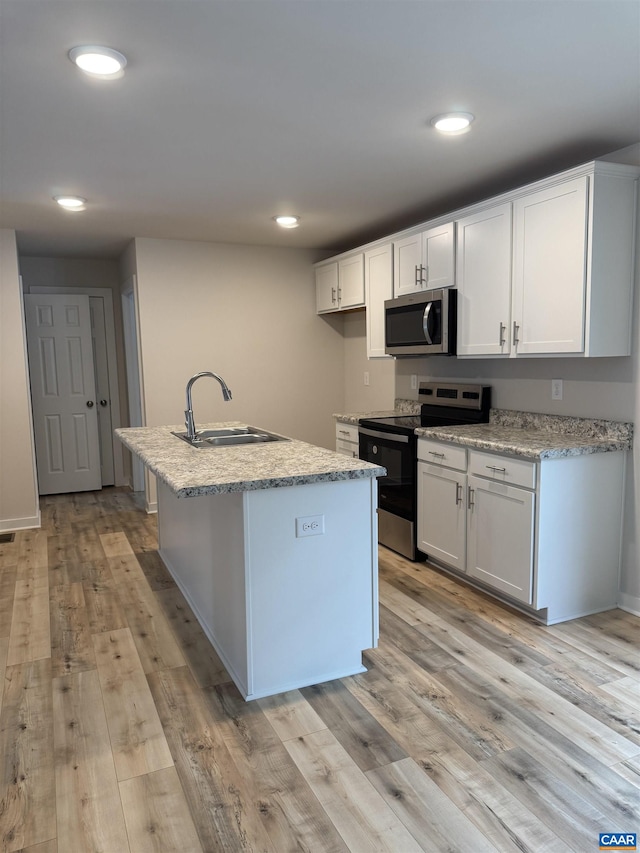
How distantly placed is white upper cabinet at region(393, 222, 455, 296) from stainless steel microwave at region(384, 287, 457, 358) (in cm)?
6

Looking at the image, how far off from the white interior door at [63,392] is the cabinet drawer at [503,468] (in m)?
4.42

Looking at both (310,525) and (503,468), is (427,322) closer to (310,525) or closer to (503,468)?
(503,468)

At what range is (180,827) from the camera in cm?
171

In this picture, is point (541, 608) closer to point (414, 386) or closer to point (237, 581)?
point (237, 581)

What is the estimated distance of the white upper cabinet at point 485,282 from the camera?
324 centimetres

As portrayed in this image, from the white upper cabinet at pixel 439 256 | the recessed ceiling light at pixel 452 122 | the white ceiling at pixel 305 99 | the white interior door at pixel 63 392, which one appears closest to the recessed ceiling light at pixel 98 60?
the white ceiling at pixel 305 99

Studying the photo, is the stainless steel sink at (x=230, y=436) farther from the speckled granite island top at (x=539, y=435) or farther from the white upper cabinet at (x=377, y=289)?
the white upper cabinet at (x=377, y=289)

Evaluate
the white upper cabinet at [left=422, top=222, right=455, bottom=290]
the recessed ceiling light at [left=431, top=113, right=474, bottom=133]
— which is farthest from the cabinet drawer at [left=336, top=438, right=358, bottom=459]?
the recessed ceiling light at [left=431, top=113, right=474, bottom=133]

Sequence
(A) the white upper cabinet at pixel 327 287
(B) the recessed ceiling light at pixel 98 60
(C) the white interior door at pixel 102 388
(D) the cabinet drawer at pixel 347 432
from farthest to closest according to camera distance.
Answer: (C) the white interior door at pixel 102 388, (A) the white upper cabinet at pixel 327 287, (D) the cabinet drawer at pixel 347 432, (B) the recessed ceiling light at pixel 98 60

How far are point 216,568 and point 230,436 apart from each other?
1.04 metres

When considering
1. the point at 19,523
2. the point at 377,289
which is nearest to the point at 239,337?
the point at 377,289

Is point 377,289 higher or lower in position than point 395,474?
higher

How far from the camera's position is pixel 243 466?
2.45m

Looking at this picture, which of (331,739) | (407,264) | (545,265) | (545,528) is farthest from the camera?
(407,264)
